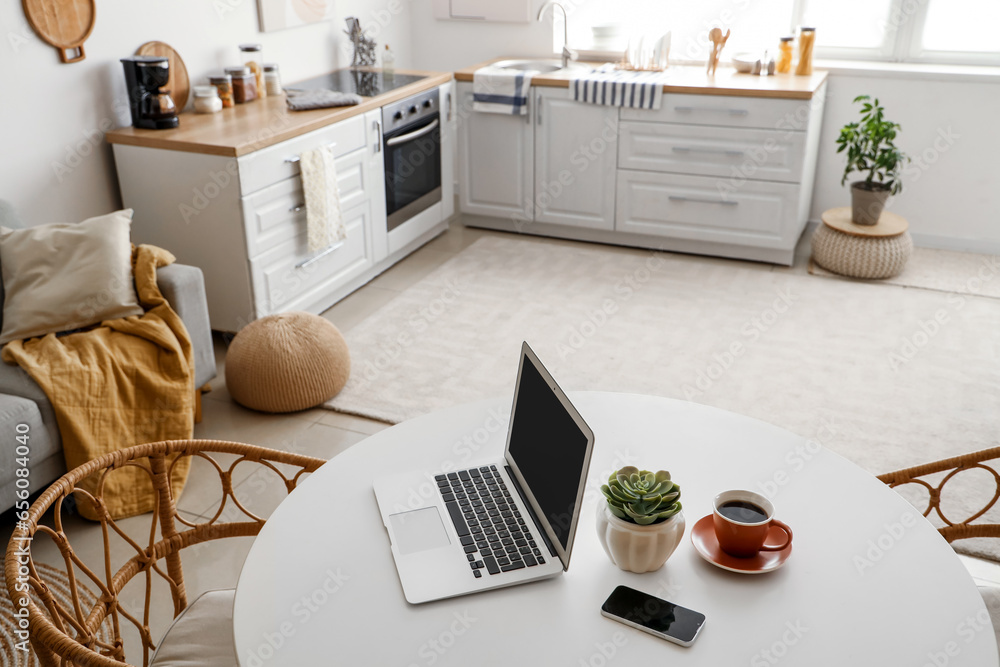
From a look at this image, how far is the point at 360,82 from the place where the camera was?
427cm

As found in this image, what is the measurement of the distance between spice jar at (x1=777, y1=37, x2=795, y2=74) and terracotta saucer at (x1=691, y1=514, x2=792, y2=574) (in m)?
3.64

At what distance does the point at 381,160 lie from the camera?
4023 mm

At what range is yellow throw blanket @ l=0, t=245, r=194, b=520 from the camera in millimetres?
2430

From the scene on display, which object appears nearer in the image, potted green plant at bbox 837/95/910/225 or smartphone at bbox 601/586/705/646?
smartphone at bbox 601/586/705/646

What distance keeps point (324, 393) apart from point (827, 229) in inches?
103

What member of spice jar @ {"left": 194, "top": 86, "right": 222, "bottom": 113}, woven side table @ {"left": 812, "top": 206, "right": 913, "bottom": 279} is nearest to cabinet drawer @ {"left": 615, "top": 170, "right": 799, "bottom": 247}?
woven side table @ {"left": 812, "top": 206, "right": 913, "bottom": 279}

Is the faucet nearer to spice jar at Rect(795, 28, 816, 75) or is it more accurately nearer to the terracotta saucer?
spice jar at Rect(795, 28, 816, 75)

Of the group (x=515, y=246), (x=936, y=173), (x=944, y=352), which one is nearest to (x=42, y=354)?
(x=515, y=246)

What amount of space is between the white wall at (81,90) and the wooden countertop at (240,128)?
14 centimetres

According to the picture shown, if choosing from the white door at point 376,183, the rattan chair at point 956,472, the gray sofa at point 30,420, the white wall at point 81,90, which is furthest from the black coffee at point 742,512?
the white door at point 376,183

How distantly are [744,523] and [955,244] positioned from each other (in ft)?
13.0

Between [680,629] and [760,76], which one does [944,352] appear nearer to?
[760,76]

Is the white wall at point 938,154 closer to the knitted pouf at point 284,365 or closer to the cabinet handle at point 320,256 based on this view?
the cabinet handle at point 320,256

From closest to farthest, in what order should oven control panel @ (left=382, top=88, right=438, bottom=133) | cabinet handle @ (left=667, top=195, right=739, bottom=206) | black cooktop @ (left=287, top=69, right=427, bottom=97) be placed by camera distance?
oven control panel @ (left=382, top=88, right=438, bottom=133)
black cooktop @ (left=287, top=69, right=427, bottom=97)
cabinet handle @ (left=667, top=195, right=739, bottom=206)
